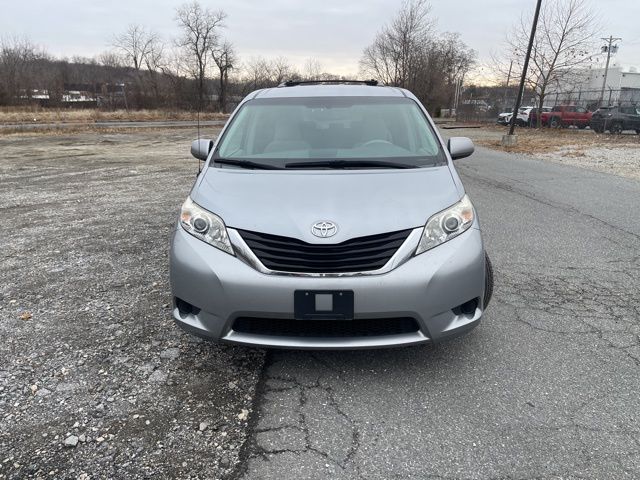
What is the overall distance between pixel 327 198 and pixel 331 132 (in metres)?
1.18

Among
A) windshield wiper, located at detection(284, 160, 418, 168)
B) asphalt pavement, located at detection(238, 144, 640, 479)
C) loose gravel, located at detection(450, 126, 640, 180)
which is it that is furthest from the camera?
loose gravel, located at detection(450, 126, 640, 180)

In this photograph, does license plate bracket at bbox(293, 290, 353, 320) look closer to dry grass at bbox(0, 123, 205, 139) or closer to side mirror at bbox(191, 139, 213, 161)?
side mirror at bbox(191, 139, 213, 161)

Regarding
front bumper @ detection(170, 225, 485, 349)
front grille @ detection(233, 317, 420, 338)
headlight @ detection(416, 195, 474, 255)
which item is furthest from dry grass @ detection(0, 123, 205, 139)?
headlight @ detection(416, 195, 474, 255)

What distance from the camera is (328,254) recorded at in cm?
265

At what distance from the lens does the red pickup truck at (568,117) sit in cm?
2977

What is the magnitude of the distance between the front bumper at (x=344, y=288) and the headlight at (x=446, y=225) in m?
0.04

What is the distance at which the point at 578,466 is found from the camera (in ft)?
7.45

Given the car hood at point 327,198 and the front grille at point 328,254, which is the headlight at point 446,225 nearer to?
the car hood at point 327,198

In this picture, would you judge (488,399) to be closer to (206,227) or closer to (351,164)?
(351,164)

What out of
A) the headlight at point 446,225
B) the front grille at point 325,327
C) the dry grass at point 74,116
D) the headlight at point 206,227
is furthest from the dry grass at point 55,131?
the headlight at point 446,225

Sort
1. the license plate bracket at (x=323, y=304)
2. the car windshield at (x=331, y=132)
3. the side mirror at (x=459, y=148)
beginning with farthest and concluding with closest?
1. the side mirror at (x=459, y=148)
2. the car windshield at (x=331, y=132)
3. the license plate bracket at (x=323, y=304)

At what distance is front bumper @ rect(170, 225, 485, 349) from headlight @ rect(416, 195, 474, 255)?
0.15ft

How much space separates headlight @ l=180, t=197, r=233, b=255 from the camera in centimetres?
282

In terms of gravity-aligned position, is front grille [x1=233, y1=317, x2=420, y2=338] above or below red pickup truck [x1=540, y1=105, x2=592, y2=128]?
below
